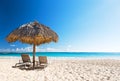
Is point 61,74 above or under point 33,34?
under

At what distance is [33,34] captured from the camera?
9945 mm

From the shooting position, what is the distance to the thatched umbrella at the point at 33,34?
32.7 feet

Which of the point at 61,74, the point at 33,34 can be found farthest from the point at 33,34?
the point at 61,74

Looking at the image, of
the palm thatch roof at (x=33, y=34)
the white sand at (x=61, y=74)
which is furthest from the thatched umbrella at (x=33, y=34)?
the white sand at (x=61, y=74)

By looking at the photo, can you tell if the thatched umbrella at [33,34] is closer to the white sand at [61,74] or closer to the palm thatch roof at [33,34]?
the palm thatch roof at [33,34]

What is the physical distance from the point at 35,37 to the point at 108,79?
166 inches

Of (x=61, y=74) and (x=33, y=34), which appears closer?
(x=61, y=74)

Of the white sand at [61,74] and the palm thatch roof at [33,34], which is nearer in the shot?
the white sand at [61,74]

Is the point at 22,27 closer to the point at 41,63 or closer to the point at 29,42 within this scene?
the point at 29,42

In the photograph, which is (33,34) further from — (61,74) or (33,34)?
(61,74)

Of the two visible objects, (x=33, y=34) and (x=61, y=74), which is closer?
(x=61, y=74)

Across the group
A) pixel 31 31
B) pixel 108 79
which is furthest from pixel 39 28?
pixel 108 79

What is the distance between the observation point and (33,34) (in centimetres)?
995

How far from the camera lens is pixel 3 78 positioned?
272 inches
